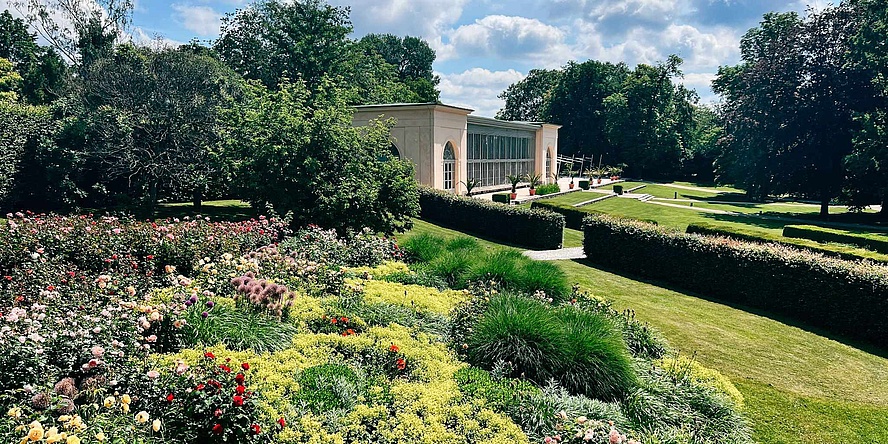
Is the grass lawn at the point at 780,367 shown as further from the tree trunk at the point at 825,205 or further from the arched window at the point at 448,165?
the tree trunk at the point at 825,205

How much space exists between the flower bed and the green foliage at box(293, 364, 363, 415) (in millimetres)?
16

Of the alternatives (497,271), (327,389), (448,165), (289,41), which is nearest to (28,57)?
(289,41)

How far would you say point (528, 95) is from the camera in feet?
259

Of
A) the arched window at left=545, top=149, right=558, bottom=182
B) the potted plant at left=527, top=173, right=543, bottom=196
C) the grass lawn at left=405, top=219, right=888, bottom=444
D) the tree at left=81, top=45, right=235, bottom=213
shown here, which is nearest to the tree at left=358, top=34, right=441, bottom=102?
the arched window at left=545, top=149, right=558, bottom=182

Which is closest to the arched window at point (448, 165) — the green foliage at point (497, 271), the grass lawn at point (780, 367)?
the grass lawn at point (780, 367)

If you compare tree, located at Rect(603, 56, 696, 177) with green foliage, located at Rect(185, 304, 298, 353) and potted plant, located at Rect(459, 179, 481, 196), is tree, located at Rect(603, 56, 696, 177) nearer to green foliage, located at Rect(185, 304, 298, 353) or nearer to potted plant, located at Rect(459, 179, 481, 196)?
potted plant, located at Rect(459, 179, 481, 196)

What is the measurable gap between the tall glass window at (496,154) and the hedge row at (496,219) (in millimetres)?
9223

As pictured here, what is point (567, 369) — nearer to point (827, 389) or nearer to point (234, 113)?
point (827, 389)

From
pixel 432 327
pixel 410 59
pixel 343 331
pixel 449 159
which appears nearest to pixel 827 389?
pixel 432 327

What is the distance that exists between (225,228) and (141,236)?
4.91 feet

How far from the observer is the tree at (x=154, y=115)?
52.2 feet

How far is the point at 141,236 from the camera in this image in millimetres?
7020

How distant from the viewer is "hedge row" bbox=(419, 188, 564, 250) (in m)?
16.8

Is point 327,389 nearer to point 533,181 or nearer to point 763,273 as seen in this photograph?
point 763,273
